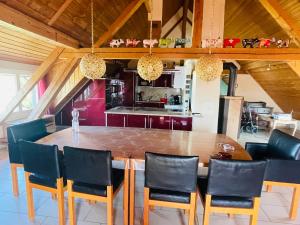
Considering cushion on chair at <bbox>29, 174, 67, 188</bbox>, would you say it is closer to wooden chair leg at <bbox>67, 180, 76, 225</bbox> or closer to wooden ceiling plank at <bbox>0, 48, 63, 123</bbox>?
wooden chair leg at <bbox>67, 180, 76, 225</bbox>

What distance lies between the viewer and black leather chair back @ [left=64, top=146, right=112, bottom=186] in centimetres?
177

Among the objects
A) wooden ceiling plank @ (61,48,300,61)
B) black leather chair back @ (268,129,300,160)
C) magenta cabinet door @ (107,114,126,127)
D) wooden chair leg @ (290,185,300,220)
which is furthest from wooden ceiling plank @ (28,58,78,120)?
wooden chair leg @ (290,185,300,220)

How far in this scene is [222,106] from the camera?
561cm

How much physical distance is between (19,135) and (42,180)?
739mm

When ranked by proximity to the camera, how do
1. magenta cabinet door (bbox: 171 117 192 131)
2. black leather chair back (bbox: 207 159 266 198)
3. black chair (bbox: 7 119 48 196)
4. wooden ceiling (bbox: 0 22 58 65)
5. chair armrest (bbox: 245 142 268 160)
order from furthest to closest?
magenta cabinet door (bbox: 171 117 192 131) → wooden ceiling (bbox: 0 22 58 65) → chair armrest (bbox: 245 142 268 160) → black chair (bbox: 7 119 48 196) → black leather chair back (bbox: 207 159 266 198)

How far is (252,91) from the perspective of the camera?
313 inches

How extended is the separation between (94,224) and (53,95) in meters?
2.78

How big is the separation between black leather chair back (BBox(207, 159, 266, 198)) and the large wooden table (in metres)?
0.20

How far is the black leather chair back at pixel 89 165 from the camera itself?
177 cm

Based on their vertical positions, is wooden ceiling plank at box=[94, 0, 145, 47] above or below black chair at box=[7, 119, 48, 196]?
above

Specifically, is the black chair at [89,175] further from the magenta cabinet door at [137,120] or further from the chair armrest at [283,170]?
the magenta cabinet door at [137,120]

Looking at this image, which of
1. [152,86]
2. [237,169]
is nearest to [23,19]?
[237,169]

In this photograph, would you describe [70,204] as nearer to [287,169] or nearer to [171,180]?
[171,180]

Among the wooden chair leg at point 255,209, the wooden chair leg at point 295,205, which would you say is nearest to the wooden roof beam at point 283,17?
the wooden chair leg at point 295,205
